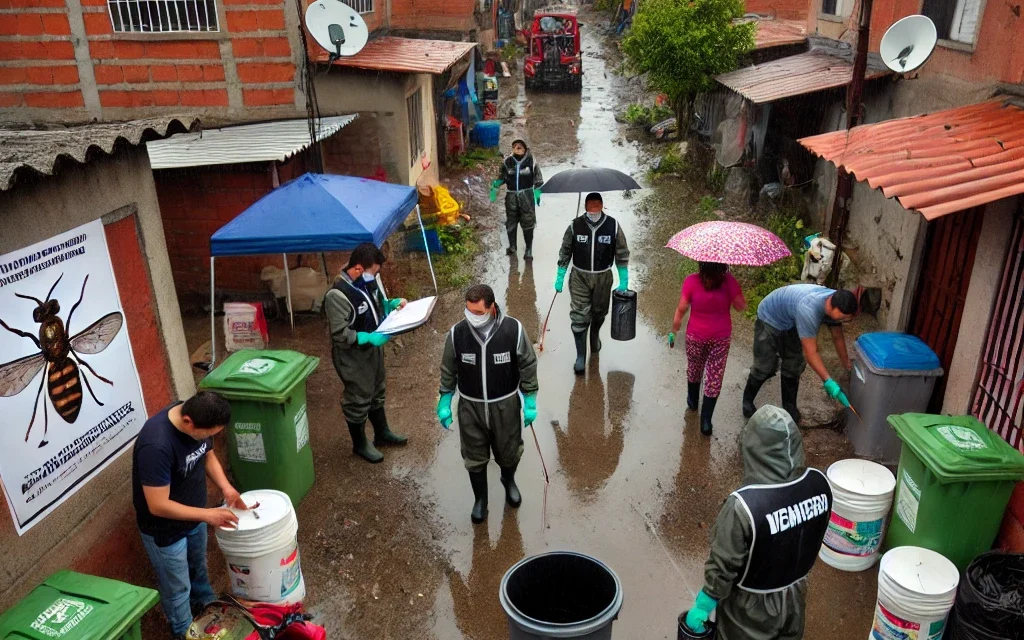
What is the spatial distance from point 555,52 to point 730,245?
18.9 metres

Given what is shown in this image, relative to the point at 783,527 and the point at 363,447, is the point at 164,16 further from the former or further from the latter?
the point at 783,527

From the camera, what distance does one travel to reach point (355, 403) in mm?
6090

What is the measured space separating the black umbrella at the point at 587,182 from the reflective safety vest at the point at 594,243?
611 mm

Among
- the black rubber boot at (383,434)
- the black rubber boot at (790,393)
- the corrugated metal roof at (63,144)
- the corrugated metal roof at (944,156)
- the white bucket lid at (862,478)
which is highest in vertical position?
the corrugated metal roof at (63,144)

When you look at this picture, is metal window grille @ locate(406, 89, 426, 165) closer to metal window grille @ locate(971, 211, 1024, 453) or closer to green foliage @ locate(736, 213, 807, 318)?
green foliage @ locate(736, 213, 807, 318)

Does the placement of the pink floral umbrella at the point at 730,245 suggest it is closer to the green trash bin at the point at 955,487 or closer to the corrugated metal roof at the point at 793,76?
the green trash bin at the point at 955,487

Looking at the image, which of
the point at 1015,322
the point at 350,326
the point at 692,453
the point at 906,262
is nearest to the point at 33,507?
the point at 350,326

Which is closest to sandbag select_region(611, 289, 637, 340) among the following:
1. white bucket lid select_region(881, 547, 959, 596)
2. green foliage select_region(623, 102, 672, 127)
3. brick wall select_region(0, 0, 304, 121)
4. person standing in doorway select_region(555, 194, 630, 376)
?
person standing in doorway select_region(555, 194, 630, 376)

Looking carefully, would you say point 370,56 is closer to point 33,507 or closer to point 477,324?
point 477,324

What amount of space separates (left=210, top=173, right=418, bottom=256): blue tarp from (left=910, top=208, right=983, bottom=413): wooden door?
5229 mm

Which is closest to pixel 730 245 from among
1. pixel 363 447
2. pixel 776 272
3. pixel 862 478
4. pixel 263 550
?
pixel 862 478

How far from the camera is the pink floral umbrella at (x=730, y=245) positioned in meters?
5.85

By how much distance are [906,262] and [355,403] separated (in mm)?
5686

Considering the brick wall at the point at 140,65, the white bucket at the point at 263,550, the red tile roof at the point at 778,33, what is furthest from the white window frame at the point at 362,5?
the white bucket at the point at 263,550
